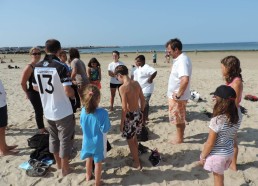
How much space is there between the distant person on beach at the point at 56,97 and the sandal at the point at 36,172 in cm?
35

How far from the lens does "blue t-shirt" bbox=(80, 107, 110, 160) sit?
3.72m

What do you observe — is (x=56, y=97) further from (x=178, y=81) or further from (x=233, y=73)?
(x=233, y=73)

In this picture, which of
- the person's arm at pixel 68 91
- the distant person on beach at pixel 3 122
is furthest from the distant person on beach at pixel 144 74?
the distant person on beach at pixel 3 122

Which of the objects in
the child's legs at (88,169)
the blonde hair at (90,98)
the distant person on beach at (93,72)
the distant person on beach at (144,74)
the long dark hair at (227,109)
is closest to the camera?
the long dark hair at (227,109)

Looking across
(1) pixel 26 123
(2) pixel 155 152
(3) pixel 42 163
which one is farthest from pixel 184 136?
(1) pixel 26 123

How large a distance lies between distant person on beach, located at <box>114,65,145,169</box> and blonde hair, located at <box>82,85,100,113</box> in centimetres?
58

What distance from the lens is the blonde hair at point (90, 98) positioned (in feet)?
11.9

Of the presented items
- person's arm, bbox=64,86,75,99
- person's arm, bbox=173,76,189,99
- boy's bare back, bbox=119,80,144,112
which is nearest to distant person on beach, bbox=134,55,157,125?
person's arm, bbox=173,76,189,99

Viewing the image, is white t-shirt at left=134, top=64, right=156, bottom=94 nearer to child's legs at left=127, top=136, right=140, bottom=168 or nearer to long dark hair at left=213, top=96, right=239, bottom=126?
child's legs at left=127, top=136, right=140, bottom=168

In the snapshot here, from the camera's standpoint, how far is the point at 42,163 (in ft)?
15.2

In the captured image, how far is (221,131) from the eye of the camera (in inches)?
124

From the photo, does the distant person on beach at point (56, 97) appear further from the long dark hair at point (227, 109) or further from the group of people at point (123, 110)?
the long dark hair at point (227, 109)

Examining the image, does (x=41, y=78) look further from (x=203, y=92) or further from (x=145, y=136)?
(x=203, y=92)

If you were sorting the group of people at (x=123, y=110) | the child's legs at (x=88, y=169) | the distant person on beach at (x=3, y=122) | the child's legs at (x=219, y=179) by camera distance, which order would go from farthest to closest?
the distant person on beach at (x=3, y=122) < the child's legs at (x=88, y=169) < the child's legs at (x=219, y=179) < the group of people at (x=123, y=110)
